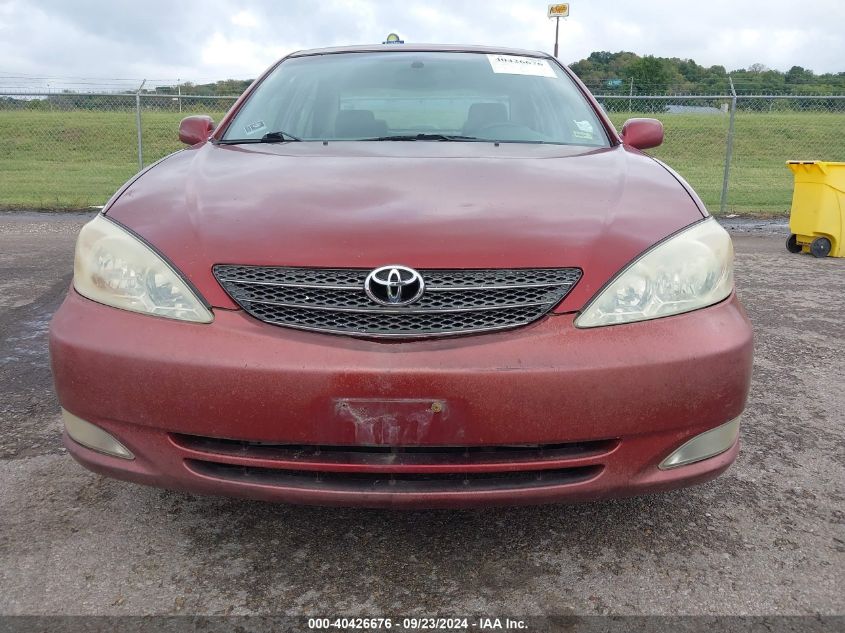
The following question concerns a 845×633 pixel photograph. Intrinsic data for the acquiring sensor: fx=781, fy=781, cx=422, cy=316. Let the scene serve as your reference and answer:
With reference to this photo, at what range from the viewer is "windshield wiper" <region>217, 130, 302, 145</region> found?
295cm

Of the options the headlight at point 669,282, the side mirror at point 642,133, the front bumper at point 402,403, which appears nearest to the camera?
the front bumper at point 402,403

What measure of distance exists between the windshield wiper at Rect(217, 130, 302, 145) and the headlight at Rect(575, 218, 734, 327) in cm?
152

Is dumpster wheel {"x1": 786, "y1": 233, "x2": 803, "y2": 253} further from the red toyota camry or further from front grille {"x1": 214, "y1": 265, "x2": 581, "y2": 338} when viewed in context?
front grille {"x1": 214, "y1": 265, "x2": 581, "y2": 338}

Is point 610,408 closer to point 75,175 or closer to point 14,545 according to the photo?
point 14,545

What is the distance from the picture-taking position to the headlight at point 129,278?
1914 millimetres

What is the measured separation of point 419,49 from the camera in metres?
3.59

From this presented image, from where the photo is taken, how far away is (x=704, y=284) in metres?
2.02

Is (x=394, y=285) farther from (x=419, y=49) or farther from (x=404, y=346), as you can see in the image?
(x=419, y=49)

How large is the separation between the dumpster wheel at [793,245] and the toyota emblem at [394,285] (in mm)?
6841

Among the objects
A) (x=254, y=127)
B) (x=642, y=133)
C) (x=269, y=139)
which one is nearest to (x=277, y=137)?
(x=269, y=139)

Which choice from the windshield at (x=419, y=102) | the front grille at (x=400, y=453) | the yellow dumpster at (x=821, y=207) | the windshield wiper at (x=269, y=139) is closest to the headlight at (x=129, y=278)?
the front grille at (x=400, y=453)

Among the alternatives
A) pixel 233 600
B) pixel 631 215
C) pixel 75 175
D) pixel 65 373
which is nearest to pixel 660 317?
pixel 631 215

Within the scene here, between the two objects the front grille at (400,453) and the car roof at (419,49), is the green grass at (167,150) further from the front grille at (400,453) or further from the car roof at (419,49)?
the front grille at (400,453)

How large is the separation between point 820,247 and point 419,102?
18.2 feet
